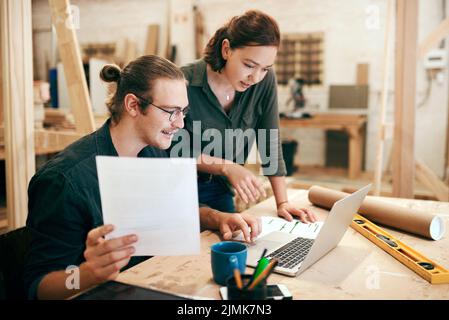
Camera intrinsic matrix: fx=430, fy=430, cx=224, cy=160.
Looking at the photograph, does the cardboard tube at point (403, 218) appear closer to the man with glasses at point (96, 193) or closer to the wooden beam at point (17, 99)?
the man with glasses at point (96, 193)

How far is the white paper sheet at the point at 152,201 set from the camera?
2.71 ft

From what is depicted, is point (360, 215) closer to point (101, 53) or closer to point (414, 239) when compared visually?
point (414, 239)

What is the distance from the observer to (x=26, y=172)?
68.3 inches

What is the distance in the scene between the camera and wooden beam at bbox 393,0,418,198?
232 cm

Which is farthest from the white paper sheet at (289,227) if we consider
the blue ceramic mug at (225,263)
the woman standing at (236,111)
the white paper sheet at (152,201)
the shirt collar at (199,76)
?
the shirt collar at (199,76)

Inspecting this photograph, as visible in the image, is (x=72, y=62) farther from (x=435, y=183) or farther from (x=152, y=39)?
(x=152, y=39)

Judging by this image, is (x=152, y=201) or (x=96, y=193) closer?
(x=152, y=201)

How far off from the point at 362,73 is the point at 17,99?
5078mm

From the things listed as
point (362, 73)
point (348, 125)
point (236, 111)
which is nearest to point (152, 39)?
point (362, 73)

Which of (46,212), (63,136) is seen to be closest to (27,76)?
(63,136)

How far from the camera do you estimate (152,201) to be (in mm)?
848

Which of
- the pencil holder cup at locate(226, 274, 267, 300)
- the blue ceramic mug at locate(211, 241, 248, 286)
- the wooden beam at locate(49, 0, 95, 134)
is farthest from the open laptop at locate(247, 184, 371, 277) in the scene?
the wooden beam at locate(49, 0, 95, 134)

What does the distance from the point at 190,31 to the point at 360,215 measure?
562 cm

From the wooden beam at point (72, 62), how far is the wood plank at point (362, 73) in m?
4.74
